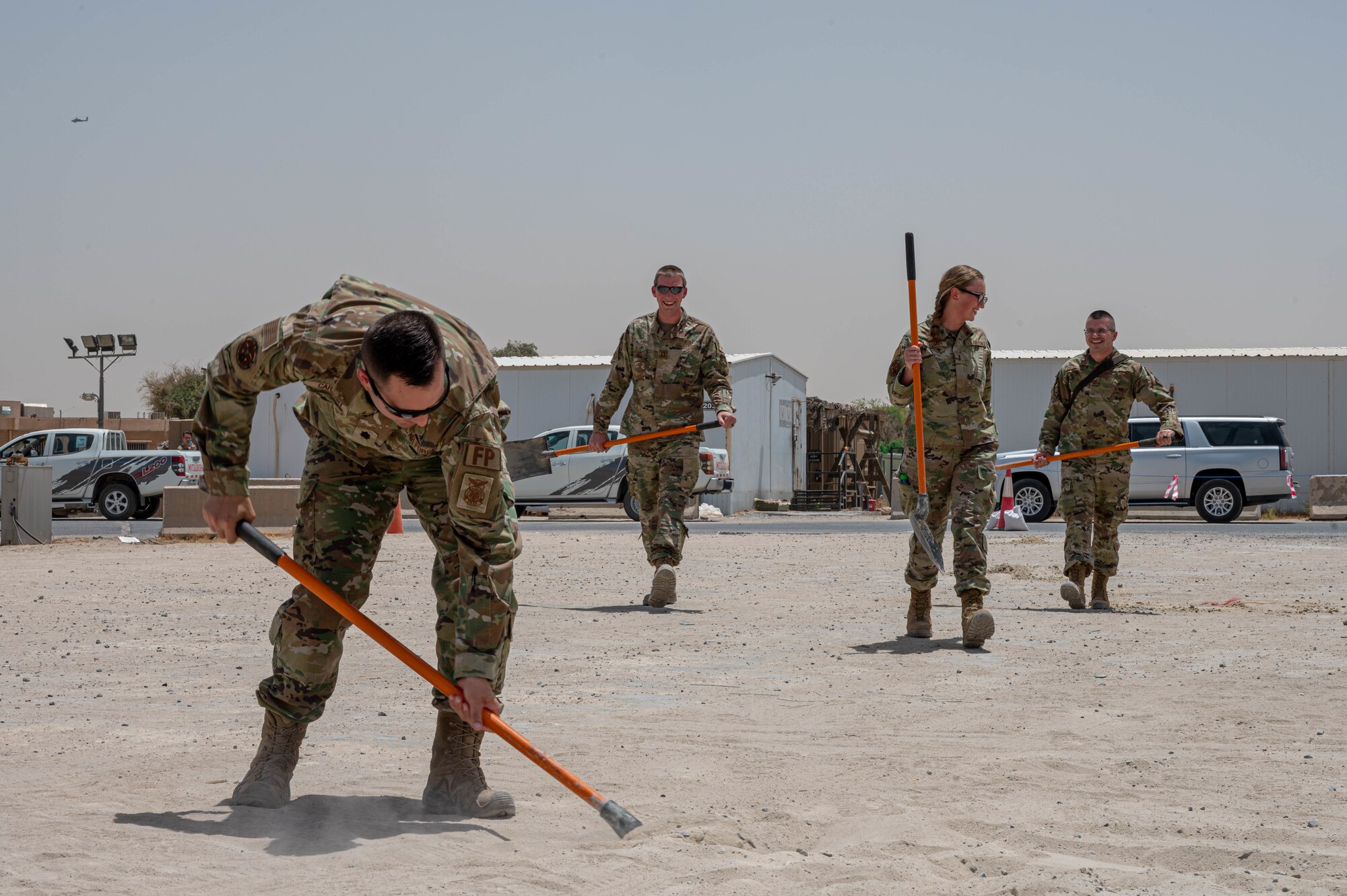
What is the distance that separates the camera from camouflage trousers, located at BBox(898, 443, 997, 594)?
22.2ft

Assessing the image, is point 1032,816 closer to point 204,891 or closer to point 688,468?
point 204,891

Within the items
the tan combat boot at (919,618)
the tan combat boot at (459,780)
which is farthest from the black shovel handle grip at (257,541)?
the tan combat boot at (919,618)

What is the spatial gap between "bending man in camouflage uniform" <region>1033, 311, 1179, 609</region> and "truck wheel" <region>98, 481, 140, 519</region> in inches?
662

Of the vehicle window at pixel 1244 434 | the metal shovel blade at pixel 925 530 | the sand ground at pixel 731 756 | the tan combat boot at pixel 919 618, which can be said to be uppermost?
the vehicle window at pixel 1244 434

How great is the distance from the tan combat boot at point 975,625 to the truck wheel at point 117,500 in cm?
1799

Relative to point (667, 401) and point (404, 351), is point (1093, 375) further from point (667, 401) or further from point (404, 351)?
point (404, 351)

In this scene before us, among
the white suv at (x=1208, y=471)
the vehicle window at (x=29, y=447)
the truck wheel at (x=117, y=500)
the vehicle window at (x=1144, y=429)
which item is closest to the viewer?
the vehicle window at (x=1144, y=429)

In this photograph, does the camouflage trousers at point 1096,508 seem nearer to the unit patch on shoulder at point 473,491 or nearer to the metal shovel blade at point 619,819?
the metal shovel blade at point 619,819

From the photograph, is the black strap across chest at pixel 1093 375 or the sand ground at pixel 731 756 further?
the black strap across chest at pixel 1093 375

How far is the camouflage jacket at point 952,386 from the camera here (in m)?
6.88

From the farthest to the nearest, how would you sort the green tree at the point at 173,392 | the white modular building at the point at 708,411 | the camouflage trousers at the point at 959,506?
the green tree at the point at 173,392
the white modular building at the point at 708,411
the camouflage trousers at the point at 959,506

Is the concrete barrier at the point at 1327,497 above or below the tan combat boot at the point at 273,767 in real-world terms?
above

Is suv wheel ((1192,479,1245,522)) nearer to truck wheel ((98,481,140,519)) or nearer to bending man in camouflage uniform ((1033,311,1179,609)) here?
bending man in camouflage uniform ((1033,311,1179,609))

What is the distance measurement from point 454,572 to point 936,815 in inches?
58.4
